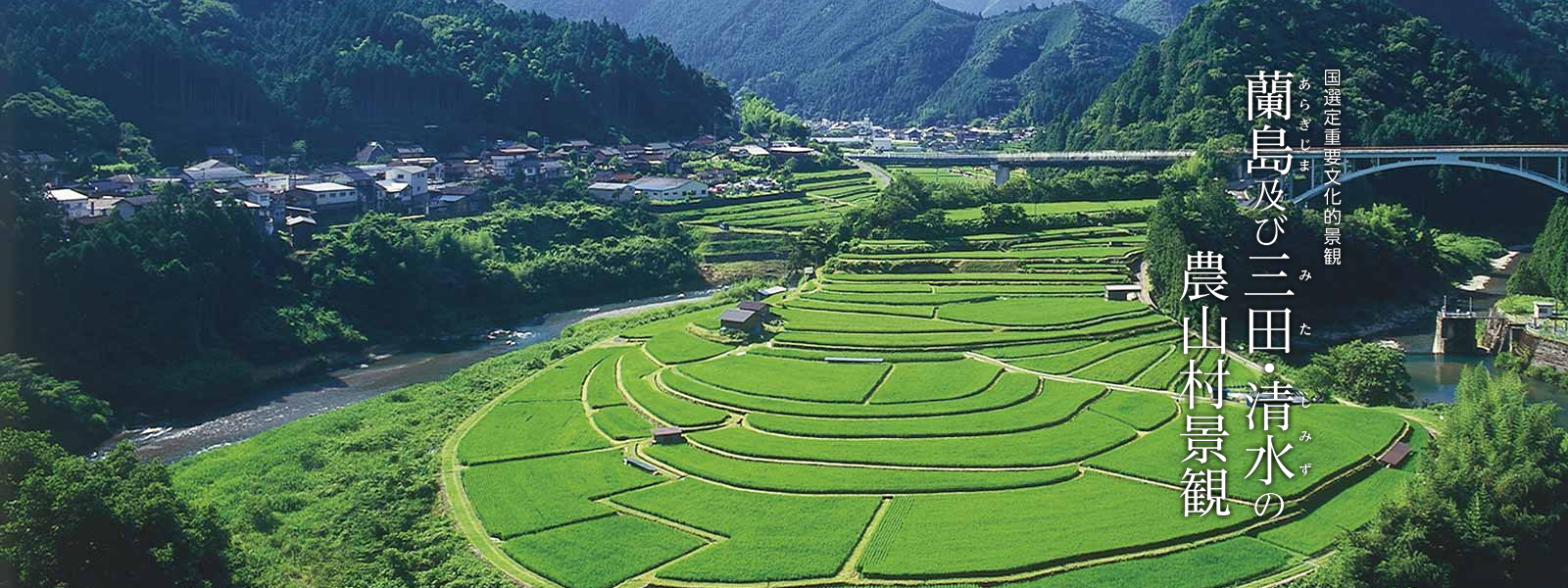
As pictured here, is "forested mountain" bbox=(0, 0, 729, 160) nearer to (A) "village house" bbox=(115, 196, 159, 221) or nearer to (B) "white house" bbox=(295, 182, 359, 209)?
(B) "white house" bbox=(295, 182, 359, 209)

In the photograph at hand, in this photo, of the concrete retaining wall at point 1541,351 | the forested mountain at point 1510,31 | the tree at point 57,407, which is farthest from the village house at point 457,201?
the forested mountain at point 1510,31

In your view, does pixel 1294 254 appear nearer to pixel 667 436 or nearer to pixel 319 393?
pixel 667 436

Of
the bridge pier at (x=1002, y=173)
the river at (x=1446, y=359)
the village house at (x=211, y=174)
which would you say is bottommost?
the river at (x=1446, y=359)

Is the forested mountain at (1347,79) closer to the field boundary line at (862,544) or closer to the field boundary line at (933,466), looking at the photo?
the field boundary line at (933,466)

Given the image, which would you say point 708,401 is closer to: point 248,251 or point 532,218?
point 248,251

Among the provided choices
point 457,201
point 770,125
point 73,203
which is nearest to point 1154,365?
point 457,201
